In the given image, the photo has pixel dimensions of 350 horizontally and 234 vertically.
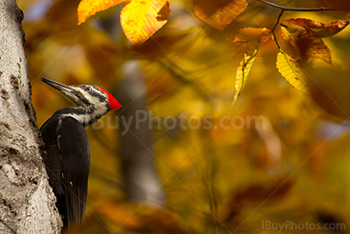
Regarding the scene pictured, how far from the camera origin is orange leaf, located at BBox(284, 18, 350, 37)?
2652mm

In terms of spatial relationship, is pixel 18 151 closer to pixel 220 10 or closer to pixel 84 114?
pixel 84 114

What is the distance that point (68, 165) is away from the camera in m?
2.36

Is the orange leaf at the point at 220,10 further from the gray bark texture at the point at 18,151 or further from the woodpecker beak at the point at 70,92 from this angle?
the gray bark texture at the point at 18,151

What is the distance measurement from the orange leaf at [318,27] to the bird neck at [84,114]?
1.56m

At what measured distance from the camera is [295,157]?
14.5 ft

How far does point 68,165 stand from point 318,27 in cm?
200

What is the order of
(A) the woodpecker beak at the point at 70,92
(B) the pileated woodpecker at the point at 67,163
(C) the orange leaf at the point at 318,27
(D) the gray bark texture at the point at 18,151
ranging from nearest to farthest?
(D) the gray bark texture at the point at 18,151, (B) the pileated woodpecker at the point at 67,163, (C) the orange leaf at the point at 318,27, (A) the woodpecker beak at the point at 70,92

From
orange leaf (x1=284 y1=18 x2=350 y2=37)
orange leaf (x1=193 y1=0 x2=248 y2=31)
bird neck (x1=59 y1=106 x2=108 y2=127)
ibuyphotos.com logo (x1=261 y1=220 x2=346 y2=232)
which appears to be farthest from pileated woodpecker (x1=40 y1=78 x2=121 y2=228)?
ibuyphotos.com logo (x1=261 y1=220 x2=346 y2=232)

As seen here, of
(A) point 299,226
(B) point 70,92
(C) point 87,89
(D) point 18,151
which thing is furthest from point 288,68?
(A) point 299,226

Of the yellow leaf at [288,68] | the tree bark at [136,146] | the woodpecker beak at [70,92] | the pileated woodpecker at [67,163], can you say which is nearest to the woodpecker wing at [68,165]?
the pileated woodpecker at [67,163]

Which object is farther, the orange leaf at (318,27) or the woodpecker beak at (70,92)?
the woodpecker beak at (70,92)

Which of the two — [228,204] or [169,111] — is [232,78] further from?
[228,204]

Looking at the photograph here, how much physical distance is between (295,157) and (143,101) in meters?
1.95

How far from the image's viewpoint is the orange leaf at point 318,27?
265 cm
